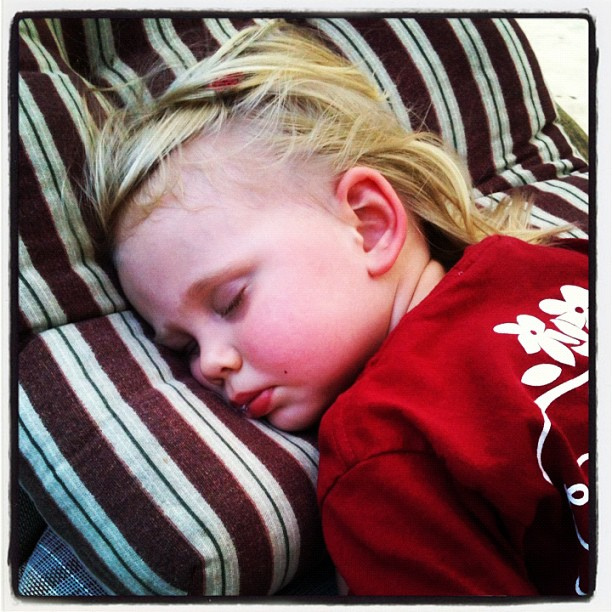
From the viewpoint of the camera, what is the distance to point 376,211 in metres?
0.75

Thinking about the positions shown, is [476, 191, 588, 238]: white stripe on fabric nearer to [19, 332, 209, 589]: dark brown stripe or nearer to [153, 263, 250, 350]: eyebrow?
[153, 263, 250, 350]: eyebrow

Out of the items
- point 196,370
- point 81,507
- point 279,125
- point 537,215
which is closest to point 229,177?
point 279,125

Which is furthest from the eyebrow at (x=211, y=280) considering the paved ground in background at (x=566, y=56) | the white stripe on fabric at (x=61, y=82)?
the paved ground in background at (x=566, y=56)

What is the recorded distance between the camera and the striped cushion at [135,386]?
615 mm

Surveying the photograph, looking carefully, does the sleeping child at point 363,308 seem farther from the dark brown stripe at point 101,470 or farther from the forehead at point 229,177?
the dark brown stripe at point 101,470

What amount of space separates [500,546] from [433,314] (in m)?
0.21

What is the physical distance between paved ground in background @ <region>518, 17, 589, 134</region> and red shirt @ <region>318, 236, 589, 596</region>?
0.20 m

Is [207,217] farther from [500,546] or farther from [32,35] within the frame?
[500,546]

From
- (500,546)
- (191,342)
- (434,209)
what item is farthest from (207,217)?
(500,546)

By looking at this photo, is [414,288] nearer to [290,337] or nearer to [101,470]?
[290,337]

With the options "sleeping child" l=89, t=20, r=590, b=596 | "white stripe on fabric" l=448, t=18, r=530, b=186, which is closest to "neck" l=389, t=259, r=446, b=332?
"sleeping child" l=89, t=20, r=590, b=596

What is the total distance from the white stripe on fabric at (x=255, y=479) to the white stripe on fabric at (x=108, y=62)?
0.34m

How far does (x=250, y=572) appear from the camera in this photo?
0.62 m

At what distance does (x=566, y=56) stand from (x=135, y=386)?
1.59 feet
